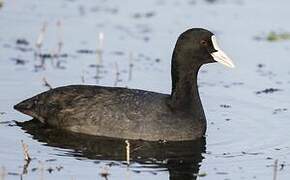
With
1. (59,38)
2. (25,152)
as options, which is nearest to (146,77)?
(59,38)

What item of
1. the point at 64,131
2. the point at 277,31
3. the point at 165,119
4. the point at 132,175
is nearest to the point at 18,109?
the point at 64,131

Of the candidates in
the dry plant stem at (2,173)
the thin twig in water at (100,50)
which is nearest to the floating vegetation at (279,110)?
the thin twig in water at (100,50)

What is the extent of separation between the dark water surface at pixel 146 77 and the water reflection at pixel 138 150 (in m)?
0.01

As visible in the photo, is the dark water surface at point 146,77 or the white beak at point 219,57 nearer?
the dark water surface at point 146,77

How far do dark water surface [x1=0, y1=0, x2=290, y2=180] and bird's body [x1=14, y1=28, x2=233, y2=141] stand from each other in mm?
144

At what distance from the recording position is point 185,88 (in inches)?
431

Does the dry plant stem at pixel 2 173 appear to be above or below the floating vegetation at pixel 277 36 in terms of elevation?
below

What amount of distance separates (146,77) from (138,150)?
11.3 feet

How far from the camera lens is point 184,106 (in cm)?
1085

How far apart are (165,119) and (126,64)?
3.65m

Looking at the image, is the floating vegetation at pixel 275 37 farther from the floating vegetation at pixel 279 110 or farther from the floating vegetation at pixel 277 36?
the floating vegetation at pixel 279 110

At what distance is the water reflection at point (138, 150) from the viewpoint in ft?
31.3

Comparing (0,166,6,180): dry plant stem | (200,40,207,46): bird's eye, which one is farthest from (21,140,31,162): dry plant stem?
(200,40,207,46): bird's eye

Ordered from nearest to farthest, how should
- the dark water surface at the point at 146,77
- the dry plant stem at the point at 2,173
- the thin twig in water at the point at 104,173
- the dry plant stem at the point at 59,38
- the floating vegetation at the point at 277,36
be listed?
the dry plant stem at the point at 2,173 < the thin twig in water at the point at 104,173 < the dark water surface at the point at 146,77 < the dry plant stem at the point at 59,38 < the floating vegetation at the point at 277,36
